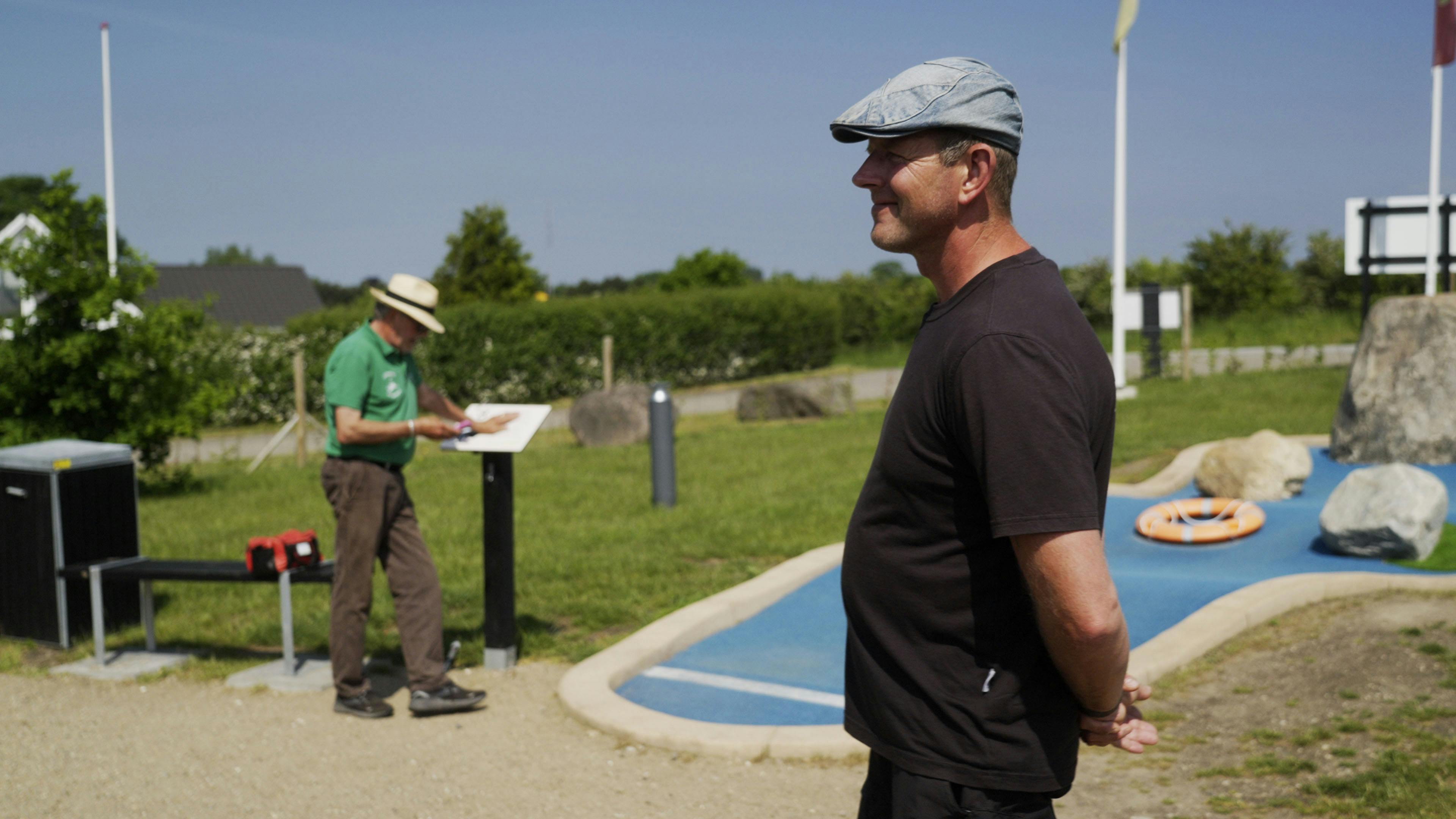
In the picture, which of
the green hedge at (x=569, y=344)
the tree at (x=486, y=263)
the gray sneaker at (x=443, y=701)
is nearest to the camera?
the gray sneaker at (x=443, y=701)

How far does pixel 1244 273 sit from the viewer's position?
35.5 metres

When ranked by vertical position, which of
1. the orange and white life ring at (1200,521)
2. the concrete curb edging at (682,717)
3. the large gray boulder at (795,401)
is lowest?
the concrete curb edging at (682,717)

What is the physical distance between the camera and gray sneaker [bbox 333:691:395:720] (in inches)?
218

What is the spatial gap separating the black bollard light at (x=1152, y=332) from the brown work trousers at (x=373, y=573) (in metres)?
18.9

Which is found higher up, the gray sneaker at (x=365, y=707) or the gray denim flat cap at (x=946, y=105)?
the gray denim flat cap at (x=946, y=105)

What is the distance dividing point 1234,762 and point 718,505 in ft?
21.8

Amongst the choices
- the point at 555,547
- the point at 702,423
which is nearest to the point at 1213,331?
the point at 702,423

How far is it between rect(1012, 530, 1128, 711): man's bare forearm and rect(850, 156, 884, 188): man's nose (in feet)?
2.17

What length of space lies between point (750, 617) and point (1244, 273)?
106ft

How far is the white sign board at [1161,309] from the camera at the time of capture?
21.4 metres

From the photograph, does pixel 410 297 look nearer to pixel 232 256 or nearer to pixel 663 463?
pixel 663 463

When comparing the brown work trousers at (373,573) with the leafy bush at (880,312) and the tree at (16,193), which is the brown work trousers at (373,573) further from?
the tree at (16,193)

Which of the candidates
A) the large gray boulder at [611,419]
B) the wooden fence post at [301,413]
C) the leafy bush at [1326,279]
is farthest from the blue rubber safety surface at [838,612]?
the leafy bush at [1326,279]

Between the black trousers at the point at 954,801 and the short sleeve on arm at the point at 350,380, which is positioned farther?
the short sleeve on arm at the point at 350,380
